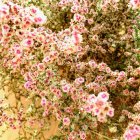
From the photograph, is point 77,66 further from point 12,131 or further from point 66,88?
point 12,131

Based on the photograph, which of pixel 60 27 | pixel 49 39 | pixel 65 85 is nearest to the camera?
pixel 49 39

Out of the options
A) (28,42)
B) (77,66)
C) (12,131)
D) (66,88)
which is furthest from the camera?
(12,131)

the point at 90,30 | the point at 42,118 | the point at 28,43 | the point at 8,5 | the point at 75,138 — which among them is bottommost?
the point at 75,138

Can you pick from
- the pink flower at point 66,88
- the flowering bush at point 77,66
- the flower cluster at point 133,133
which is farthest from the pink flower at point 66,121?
the flower cluster at point 133,133

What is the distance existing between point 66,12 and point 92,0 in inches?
10.7

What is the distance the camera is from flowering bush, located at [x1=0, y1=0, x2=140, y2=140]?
2104 mm

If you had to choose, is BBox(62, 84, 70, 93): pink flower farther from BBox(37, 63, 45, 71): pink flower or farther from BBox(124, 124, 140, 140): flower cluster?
BBox(124, 124, 140, 140): flower cluster

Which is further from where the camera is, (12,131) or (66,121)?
(12,131)

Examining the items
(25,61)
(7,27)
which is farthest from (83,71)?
(7,27)

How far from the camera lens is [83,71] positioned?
2.62m

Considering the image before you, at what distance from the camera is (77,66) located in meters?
2.58

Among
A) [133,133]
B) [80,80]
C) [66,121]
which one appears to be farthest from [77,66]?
[133,133]

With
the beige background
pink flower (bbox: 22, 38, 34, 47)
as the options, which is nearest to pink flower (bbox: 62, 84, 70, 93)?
pink flower (bbox: 22, 38, 34, 47)

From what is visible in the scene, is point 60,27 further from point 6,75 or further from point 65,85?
point 65,85
